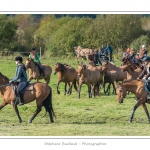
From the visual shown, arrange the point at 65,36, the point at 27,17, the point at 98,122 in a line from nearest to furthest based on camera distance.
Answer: the point at 98,122, the point at 65,36, the point at 27,17

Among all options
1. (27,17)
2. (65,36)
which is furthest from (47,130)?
(27,17)

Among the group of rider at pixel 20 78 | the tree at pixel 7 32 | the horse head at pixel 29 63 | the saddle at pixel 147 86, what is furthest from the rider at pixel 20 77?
the tree at pixel 7 32

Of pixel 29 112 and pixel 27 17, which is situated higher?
pixel 27 17

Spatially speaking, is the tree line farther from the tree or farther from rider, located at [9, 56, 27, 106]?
rider, located at [9, 56, 27, 106]

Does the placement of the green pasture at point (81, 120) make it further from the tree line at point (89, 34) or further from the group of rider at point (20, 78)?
the tree line at point (89, 34)

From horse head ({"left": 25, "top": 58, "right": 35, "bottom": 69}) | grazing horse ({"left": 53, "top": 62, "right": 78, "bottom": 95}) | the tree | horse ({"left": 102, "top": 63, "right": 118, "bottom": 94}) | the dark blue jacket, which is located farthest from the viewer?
the tree

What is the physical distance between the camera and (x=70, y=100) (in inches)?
886

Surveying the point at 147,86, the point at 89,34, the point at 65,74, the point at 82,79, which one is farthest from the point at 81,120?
the point at 89,34

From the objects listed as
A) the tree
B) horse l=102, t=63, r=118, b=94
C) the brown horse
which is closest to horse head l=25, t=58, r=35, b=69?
horse l=102, t=63, r=118, b=94

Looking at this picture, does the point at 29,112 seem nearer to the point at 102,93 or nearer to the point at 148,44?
the point at 102,93

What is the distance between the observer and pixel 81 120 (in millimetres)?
17547

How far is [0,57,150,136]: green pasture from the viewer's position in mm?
14984

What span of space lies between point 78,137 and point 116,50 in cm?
3504

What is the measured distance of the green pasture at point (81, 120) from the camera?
1498 cm
